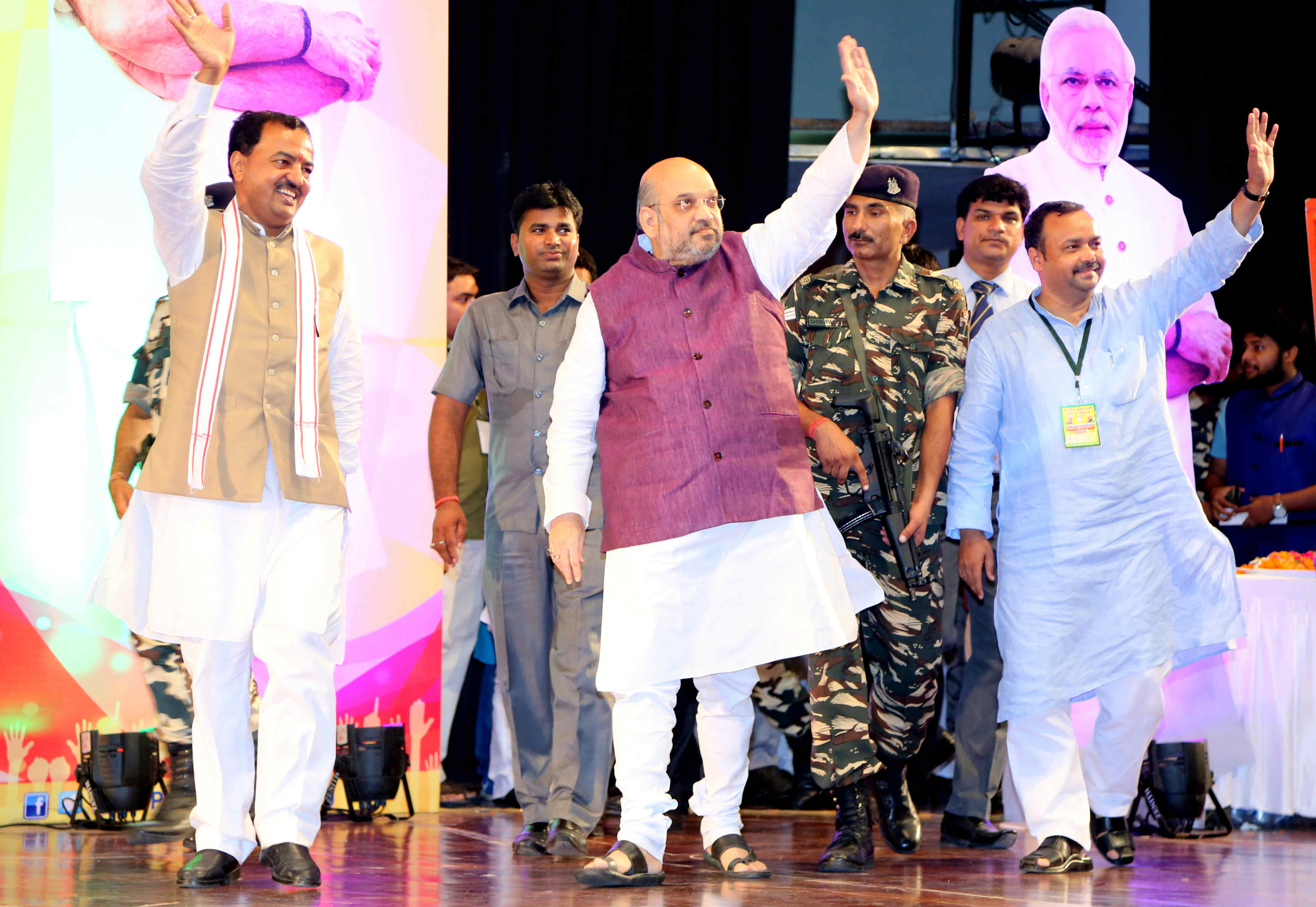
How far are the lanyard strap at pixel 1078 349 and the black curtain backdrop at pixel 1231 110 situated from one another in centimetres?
342

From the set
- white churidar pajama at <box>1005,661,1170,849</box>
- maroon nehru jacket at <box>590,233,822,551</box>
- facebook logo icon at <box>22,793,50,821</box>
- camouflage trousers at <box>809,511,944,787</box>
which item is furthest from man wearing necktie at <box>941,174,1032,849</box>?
facebook logo icon at <box>22,793,50,821</box>

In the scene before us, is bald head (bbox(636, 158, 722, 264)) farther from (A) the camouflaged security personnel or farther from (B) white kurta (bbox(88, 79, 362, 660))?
(B) white kurta (bbox(88, 79, 362, 660))

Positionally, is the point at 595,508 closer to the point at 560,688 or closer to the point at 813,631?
the point at 560,688

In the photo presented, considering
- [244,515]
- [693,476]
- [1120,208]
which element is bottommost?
[244,515]

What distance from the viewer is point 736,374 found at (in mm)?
3359

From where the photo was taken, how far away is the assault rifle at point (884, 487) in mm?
3875

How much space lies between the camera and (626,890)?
3.21 m

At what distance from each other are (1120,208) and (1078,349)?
1.78 metres

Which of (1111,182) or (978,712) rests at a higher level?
(1111,182)

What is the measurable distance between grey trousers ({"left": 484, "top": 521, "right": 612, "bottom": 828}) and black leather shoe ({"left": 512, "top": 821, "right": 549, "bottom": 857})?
72 mm

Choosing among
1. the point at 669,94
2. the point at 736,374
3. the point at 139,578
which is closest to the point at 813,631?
the point at 736,374

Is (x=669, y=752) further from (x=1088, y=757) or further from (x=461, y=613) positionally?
(x=461, y=613)

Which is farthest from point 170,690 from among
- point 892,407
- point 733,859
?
point 892,407

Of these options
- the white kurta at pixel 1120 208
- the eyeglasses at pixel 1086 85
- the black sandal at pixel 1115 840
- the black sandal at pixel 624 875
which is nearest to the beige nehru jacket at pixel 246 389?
the black sandal at pixel 624 875
